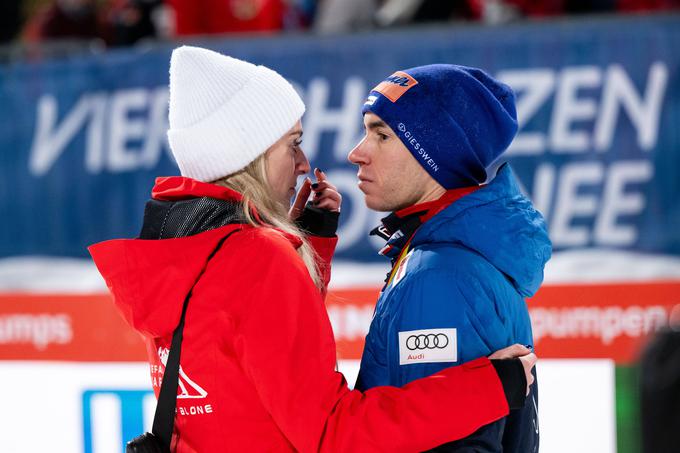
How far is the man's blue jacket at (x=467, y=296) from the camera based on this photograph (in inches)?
99.5

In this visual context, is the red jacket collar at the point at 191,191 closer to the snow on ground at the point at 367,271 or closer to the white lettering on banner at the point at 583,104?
the snow on ground at the point at 367,271

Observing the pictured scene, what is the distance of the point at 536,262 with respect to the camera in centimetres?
271

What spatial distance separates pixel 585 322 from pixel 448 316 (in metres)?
4.11

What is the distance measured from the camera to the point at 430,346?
8.25ft

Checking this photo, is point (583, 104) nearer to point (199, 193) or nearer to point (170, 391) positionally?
point (199, 193)

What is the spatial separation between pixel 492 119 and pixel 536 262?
1.38ft

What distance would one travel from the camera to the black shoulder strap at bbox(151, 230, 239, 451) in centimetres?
246

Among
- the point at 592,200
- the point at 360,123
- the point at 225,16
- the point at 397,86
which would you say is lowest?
the point at 592,200

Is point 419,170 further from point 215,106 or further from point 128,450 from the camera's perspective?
point 128,450

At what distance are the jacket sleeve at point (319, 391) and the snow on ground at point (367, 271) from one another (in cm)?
466

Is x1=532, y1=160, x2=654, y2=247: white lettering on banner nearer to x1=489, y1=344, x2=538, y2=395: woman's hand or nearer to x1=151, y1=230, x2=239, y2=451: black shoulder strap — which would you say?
x1=489, y1=344, x2=538, y2=395: woman's hand

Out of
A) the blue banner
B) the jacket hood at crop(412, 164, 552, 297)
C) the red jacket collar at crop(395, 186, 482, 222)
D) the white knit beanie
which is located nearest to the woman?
the white knit beanie

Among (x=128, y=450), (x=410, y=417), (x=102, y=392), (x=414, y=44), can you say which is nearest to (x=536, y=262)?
(x=410, y=417)

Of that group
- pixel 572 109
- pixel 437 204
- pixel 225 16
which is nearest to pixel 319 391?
pixel 437 204
